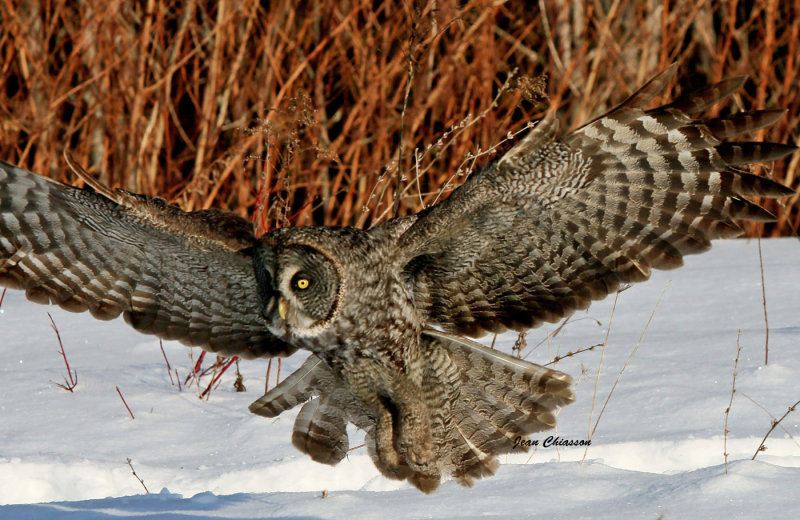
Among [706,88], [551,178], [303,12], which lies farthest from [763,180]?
[303,12]

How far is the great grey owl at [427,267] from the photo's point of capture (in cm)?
310

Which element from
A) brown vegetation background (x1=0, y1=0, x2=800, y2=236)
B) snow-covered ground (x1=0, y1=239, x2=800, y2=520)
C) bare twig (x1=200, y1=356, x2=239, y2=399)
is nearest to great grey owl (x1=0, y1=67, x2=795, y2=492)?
snow-covered ground (x1=0, y1=239, x2=800, y2=520)

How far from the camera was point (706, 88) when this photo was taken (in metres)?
2.89

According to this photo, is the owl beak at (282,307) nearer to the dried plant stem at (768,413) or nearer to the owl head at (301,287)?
the owl head at (301,287)

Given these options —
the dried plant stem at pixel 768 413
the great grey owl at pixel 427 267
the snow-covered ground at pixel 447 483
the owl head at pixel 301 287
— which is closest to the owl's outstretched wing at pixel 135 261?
the great grey owl at pixel 427 267

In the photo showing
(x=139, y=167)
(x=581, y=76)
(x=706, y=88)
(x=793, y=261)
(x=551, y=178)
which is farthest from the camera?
(x=581, y=76)

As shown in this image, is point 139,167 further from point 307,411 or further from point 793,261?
point 793,261

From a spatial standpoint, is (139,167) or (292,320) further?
(139,167)

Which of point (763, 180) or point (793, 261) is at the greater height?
point (763, 180)

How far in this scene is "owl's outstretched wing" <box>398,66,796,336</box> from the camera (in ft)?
9.98

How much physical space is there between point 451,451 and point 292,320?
2.48 ft

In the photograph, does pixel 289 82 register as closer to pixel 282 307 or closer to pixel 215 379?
pixel 215 379

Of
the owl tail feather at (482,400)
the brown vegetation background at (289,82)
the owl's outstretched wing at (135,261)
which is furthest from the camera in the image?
the brown vegetation background at (289,82)

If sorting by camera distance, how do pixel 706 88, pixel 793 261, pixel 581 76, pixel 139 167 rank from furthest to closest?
1. pixel 581 76
2. pixel 139 167
3. pixel 793 261
4. pixel 706 88
